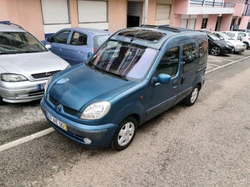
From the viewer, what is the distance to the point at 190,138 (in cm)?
398

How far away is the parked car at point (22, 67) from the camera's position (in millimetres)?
4172

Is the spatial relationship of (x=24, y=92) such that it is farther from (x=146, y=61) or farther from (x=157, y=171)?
(x=157, y=171)

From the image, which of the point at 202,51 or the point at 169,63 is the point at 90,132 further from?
the point at 202,51

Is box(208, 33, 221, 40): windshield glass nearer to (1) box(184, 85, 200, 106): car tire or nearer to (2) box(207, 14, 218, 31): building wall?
(2) box(207, 14, 218, 31): building wall

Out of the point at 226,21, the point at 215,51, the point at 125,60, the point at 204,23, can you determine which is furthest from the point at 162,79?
the point at 226,21

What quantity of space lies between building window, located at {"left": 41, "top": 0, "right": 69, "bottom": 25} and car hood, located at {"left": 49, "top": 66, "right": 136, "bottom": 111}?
7203mm

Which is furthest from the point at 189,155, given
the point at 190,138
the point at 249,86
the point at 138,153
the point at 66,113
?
the point at 249,86

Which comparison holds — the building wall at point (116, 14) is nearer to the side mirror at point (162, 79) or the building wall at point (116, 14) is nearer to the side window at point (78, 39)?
the side window at point (78, 39)

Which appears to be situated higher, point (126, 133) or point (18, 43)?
point (18, 43)

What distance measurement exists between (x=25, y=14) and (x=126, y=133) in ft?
25.9

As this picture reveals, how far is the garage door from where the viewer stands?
15.8 m

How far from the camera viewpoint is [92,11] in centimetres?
1134

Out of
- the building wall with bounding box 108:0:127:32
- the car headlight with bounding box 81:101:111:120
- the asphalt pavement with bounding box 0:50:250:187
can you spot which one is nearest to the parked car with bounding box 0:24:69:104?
the asphalt pavement with bounding box 0:50:250:187

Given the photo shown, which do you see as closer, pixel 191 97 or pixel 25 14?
pixel 191 97
